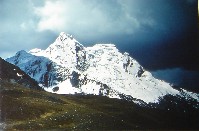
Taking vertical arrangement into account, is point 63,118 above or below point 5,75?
below

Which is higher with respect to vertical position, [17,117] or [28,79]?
[28,79]

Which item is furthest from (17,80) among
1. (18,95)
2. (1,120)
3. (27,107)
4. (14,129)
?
(14,129)

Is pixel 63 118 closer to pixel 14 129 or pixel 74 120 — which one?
pixel 74 120

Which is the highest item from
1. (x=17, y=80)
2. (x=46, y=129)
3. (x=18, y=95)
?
(x=17, y=80)

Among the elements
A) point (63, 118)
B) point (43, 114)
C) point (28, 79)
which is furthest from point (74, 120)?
point (28, 79)

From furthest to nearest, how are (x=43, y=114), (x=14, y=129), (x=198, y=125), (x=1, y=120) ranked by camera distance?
(x=43, y=114) < (x=1, y=120) < (x=14, y=129) < (x=198, y=125)

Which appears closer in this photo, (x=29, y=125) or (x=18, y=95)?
(x=29, y=125)

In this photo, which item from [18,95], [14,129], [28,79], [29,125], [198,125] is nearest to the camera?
[198,125]

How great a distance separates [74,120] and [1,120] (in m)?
13.5

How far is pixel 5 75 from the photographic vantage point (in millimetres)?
161625

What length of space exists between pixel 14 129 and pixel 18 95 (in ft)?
150

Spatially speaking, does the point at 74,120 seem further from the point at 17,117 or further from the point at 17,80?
the point at 17,80

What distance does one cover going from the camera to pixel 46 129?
159ft

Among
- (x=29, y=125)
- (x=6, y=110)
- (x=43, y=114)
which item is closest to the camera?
(x=29, y=125)
